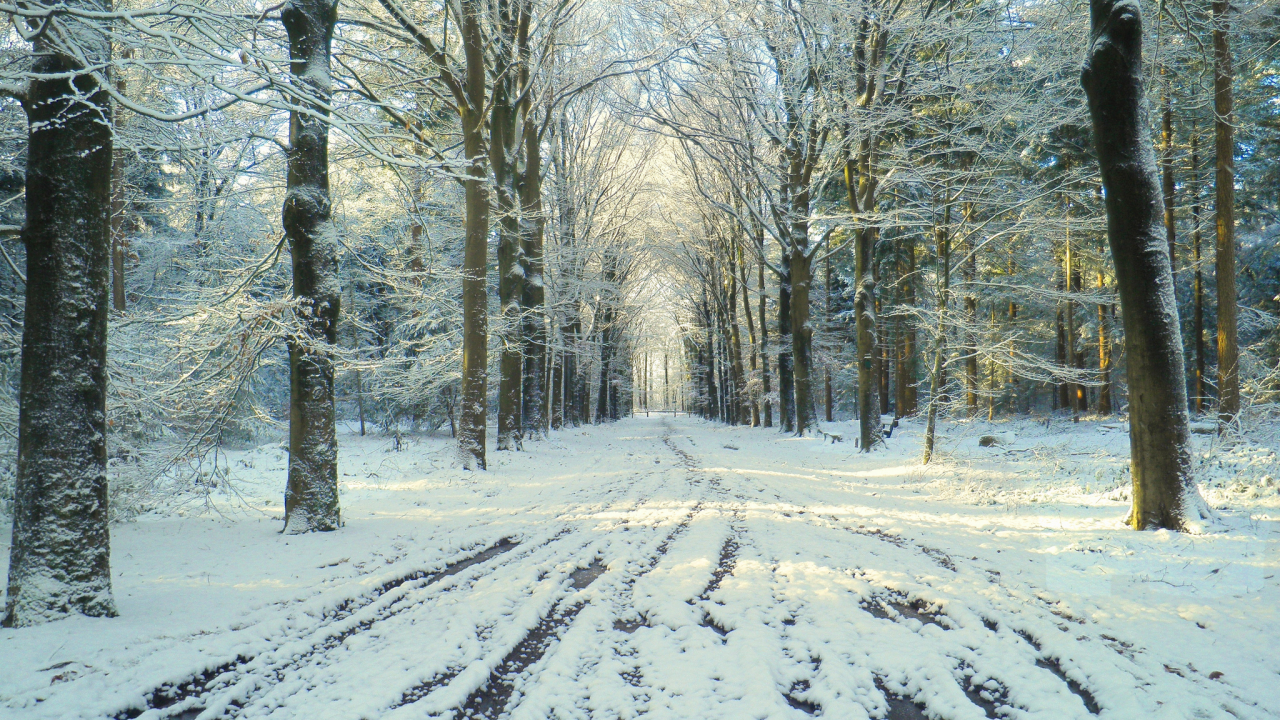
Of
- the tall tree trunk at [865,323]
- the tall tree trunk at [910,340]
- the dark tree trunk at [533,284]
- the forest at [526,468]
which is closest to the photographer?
the forest at [526,468]

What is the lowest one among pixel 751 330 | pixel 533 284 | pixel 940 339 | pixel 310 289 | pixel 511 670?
pixel 511 670

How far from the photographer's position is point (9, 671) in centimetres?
275

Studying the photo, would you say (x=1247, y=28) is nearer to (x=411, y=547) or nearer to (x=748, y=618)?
(x=748, y=618)

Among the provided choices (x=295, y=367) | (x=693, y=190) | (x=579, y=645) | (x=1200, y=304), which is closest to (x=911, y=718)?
(x=579, y=645)

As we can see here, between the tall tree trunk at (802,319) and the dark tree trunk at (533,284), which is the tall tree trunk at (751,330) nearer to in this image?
the tall tree trunk at (802,319)

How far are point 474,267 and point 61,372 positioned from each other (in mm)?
7555

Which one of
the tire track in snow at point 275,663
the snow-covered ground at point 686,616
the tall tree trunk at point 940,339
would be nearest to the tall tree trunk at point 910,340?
the tall tree trunk at point 940,339

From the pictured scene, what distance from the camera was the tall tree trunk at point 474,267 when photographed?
35.0 feet

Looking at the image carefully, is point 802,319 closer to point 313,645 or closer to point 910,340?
point 910,340

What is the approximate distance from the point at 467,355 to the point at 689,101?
36.8ft

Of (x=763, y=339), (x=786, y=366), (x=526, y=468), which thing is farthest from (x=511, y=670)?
(x=763, y=339)

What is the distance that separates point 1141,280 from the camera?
5.39 meters

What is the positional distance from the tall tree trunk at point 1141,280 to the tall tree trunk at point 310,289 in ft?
26.1

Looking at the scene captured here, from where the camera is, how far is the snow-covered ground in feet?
8.63
